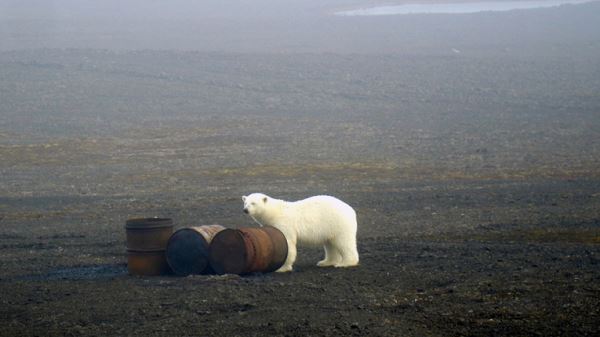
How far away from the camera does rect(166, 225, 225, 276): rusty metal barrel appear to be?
44.8 ft

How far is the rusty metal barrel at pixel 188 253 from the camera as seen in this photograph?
13.6m

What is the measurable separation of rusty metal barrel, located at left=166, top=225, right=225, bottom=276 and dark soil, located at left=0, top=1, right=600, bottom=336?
30cm

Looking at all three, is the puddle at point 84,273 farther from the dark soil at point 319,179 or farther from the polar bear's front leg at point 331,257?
the polar bear's front leg at point 331,257

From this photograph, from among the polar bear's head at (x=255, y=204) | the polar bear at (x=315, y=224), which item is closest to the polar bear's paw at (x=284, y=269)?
the polar bear at (x=315, y=224)

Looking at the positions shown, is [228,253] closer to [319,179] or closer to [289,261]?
[289,261]

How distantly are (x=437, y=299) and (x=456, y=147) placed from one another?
20268 millimetres

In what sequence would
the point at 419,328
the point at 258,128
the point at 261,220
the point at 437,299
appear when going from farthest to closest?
1. the point at 258,128
2. the point at 261,220
3. the point at 437,299
4. the point at 419,328

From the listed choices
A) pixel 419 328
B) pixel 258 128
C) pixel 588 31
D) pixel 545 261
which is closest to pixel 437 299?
pixel 419 328

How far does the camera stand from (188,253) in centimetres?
1365

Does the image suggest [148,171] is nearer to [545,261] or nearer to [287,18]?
[545,261]

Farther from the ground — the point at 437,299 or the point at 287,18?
the point at 287,18

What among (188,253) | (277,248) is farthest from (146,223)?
(277,248)

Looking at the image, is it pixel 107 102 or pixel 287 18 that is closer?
pixel 107 102

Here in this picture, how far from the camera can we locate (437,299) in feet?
37.3
